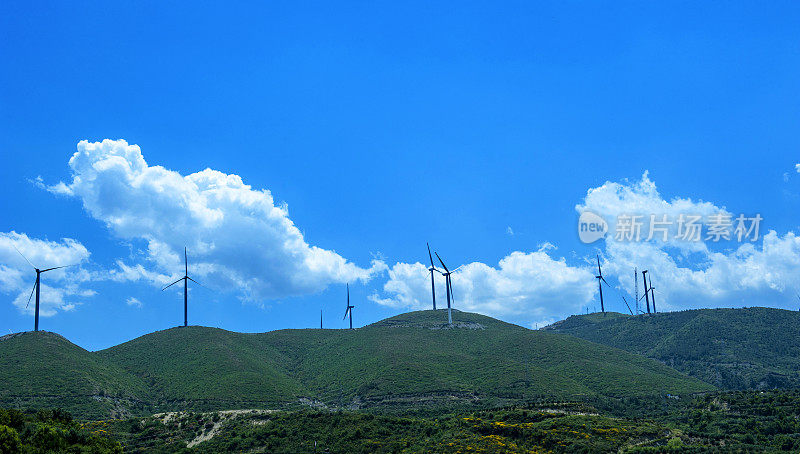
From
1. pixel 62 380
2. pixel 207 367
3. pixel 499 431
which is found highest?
pixel 207 367

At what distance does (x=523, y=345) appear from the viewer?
177 metres

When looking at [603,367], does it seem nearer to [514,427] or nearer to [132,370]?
[514,427]

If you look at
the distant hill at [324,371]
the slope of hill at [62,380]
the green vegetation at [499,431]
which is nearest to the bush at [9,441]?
the green vegetation at [499,431]

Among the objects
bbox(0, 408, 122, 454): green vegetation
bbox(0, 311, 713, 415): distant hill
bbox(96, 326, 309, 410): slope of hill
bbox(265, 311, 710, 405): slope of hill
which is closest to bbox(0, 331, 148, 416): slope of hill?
bbox(0, 311, 713, 415): distant hill

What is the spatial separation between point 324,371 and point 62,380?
6421cm

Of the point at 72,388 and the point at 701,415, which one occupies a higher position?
the point at 72,388

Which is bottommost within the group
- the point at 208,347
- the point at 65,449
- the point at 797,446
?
the point at 797,446

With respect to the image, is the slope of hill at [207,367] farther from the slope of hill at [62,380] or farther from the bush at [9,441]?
the bush at [9,441]

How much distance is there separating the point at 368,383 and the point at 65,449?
302ft

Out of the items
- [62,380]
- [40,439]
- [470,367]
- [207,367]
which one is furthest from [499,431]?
[62,380]

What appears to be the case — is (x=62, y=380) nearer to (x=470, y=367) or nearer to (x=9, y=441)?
(x=9, y=441)

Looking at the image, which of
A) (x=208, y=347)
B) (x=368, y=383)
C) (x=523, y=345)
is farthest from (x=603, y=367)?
(x=208, y=347)

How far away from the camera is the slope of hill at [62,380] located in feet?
378

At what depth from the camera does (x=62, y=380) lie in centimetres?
12644
